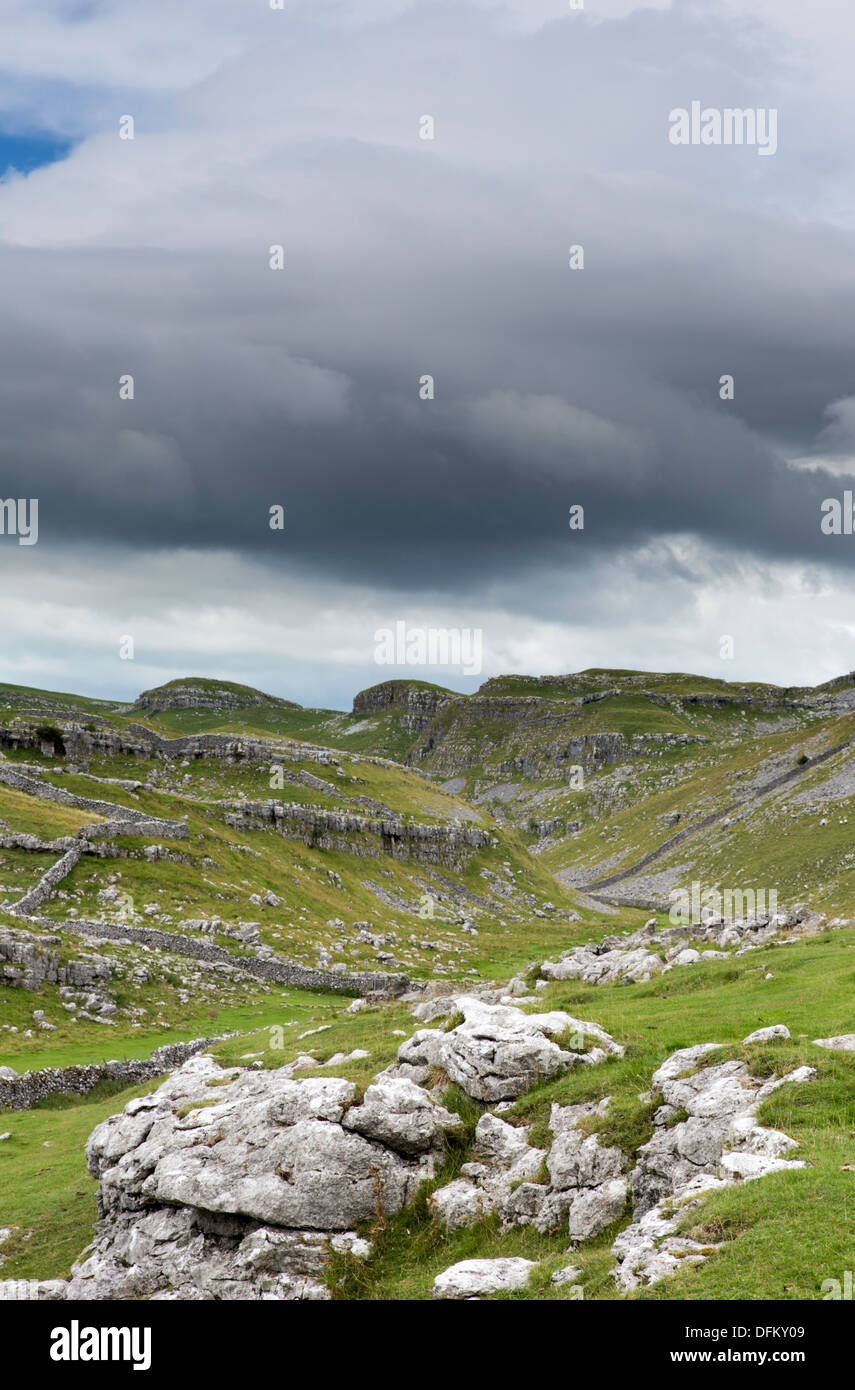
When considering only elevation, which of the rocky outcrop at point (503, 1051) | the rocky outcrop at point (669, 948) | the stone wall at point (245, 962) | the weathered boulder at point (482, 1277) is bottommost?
the stone wall at point (245, 962)

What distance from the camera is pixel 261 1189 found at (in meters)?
19.9

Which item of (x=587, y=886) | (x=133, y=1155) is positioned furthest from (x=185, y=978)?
(x=587, y=886)

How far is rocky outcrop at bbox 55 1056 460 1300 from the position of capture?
62.3 feet

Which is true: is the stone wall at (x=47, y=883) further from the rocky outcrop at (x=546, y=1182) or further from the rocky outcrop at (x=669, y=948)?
the rocky outcrop at (x=546, y=1182)

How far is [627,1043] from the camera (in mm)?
24312

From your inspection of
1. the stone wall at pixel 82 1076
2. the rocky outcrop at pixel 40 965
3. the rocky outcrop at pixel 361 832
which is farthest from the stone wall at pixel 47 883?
the rocky outcrop at pixel 361 832

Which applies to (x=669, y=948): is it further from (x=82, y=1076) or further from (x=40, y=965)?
(x=40, y=965)

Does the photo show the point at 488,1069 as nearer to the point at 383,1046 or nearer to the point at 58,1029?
the point at 383,1046

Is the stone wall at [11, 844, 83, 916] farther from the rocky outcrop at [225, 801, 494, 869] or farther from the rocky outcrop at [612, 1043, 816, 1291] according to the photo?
the rocky outcrop at [612, 1043, 816, 1291]

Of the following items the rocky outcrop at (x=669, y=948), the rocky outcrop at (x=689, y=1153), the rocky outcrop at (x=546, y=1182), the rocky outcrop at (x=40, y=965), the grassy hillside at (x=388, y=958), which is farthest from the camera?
the rocky outcrop at (x=40, y=965)

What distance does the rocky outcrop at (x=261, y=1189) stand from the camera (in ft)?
62.3

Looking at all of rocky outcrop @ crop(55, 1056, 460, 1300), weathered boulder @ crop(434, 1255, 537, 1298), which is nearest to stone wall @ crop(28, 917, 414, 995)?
rocky outcrop @ crop(55, 1056, 460, 1300)

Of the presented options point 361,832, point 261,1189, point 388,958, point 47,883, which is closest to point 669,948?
point 261,1189
